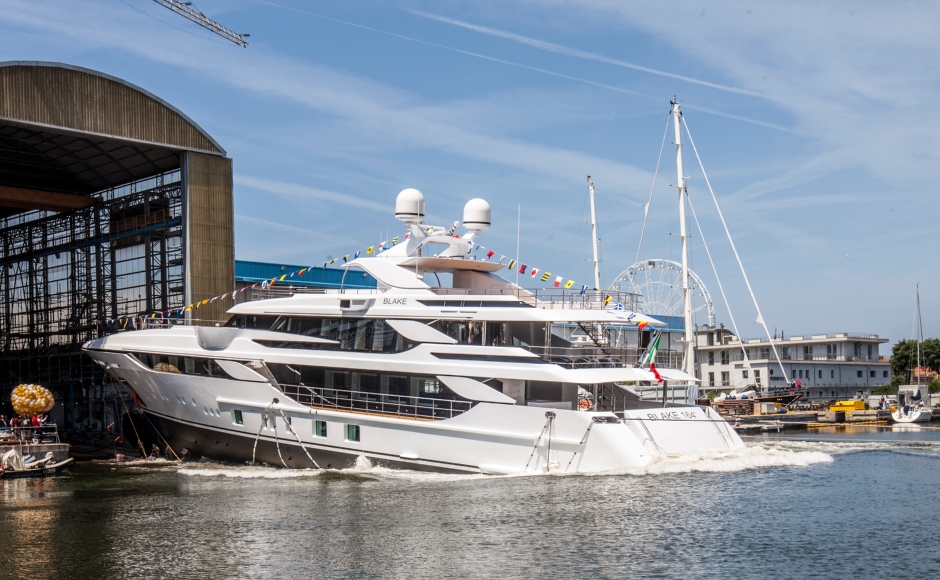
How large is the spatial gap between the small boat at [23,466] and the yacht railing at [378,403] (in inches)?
306

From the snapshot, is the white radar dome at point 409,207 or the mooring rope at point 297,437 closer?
Result: the mooring rope at point 297,437

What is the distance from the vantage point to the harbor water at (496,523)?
48.6 ft

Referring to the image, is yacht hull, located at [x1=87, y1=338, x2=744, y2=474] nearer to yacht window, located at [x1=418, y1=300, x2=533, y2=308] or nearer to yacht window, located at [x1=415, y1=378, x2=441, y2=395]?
yacht window, located at [x1=415, y1=378, x2=441, y2=395]

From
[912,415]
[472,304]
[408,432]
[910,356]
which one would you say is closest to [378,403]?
[408,432]

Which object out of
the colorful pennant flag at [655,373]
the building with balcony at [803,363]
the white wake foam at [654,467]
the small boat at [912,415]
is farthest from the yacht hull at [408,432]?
the building with balcony at [803,363]

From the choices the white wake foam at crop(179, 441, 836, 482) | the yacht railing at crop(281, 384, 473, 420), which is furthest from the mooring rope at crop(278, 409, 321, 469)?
the yacht railing at crop(281, 384, 473, 420)

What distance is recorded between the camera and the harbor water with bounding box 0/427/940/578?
14812 millimetres

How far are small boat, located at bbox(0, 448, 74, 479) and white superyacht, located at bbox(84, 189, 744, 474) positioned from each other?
3.22 m

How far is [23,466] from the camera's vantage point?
2759 centimetres

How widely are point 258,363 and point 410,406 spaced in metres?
4.91

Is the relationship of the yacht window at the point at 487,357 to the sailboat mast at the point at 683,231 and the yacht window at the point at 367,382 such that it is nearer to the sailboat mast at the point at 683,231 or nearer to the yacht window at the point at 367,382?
the yacht window at the point at 367,382

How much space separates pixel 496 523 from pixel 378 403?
8.06 meters

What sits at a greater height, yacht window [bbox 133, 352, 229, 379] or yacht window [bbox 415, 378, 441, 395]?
yacht window [bbox 133, 352, 229, 379]

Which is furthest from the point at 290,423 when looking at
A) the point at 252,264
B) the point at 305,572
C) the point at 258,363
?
the point at 252,264
